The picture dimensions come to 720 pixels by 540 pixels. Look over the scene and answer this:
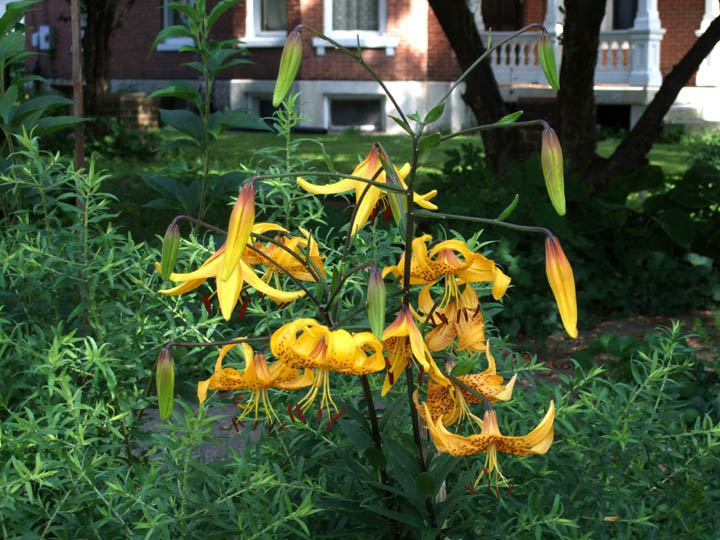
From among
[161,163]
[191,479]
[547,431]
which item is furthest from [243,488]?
[161,163]

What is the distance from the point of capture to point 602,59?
1744cm

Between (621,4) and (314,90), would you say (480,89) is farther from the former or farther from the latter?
(621,4)

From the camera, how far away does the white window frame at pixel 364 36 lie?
16906mm

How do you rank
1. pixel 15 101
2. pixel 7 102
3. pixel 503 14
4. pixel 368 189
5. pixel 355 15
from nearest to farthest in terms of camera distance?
pixel 368 189 < pixel 7 102 < pixel 15 101 < pixel 355 15 < pixel 503 14

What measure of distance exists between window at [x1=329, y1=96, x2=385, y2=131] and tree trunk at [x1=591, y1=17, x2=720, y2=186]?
1097 cm

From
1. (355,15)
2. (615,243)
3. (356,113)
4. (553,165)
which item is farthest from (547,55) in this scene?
(355,15)

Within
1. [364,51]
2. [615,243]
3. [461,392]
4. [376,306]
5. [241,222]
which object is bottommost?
[615,243]

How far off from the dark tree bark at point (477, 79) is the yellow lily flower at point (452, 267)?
16.9ft

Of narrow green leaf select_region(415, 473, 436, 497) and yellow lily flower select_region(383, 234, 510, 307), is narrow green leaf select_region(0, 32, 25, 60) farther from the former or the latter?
narrow green leaf select_region(415, 473, 436, 497)

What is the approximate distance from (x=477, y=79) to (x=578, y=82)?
74cm

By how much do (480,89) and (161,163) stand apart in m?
6.05

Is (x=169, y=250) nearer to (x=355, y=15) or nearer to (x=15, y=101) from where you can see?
(x=15, y=101)

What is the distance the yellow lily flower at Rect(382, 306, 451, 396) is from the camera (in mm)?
1397

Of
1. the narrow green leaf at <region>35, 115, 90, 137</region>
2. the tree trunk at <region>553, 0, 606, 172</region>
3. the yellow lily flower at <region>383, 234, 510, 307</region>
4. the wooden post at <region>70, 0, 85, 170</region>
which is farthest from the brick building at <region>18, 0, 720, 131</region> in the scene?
the yellow lily flower at <region>383, 234, 510, 307</region>
